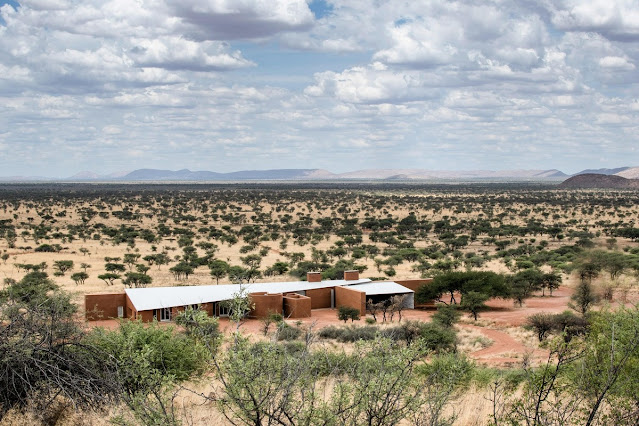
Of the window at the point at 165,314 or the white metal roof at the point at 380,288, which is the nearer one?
the window at the point at 165,314

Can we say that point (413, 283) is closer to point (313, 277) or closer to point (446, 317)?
point (313, 277)

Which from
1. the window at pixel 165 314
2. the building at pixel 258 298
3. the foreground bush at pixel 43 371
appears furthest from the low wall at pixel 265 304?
the foreground bush at pixel 43 371

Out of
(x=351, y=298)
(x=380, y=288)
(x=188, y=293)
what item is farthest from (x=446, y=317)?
(x=188, y=293)

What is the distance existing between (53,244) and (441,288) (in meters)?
43.4

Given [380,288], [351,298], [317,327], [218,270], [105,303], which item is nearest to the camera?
[317,327]

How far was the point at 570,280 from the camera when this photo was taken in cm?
5191

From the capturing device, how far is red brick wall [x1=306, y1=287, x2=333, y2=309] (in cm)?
4316

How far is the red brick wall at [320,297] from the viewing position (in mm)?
43156

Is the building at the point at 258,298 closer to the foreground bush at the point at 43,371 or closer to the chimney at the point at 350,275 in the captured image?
the chimney at the point at 350,275

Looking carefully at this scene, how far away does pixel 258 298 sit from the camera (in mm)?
39031

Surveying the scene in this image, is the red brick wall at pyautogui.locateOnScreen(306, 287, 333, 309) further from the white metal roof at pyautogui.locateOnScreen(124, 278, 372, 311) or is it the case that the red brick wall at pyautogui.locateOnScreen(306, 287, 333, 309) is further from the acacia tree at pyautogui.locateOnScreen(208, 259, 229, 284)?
the acacia tree at pyautogui.locateOnScreen(208, 259, 229, 284)

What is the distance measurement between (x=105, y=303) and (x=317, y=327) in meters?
12.1

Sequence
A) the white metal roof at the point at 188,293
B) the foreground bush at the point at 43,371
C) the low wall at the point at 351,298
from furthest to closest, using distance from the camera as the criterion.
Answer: the low wall at the point at 351,298 → the white metal roof at the point at 188,293 → the foreground bush at the point at 43,371

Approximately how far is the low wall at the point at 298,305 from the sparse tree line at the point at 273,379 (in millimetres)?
18851
